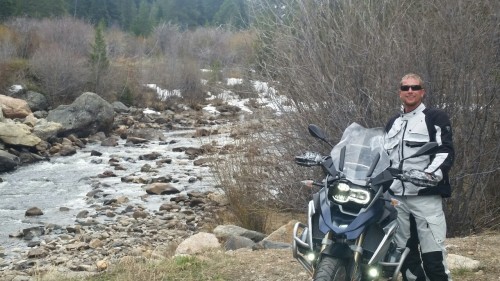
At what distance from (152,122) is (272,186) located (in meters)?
20.3

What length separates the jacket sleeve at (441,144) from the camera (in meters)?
4.34

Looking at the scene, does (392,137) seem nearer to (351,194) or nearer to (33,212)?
(351,194)

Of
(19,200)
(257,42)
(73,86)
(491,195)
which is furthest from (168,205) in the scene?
(73,86)

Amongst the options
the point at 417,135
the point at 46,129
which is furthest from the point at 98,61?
the point at 417,135

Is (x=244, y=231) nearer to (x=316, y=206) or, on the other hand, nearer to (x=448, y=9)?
(x=448, y=9)

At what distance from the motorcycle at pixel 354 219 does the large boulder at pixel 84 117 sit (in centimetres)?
2310

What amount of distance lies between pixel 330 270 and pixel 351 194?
19.9 inches

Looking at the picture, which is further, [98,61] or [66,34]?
[66,34]

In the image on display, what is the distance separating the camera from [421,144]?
4547 mm

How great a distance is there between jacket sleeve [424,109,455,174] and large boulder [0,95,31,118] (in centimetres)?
2572

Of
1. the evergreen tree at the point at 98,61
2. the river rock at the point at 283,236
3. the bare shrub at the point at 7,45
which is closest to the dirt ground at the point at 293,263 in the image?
the river rock at the point at 283,236

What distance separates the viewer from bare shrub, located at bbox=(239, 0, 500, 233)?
28.7ft

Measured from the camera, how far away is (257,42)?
40.2 ft

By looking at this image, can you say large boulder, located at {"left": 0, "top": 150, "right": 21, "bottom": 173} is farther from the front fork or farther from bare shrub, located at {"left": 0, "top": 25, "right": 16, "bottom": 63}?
the front fork
